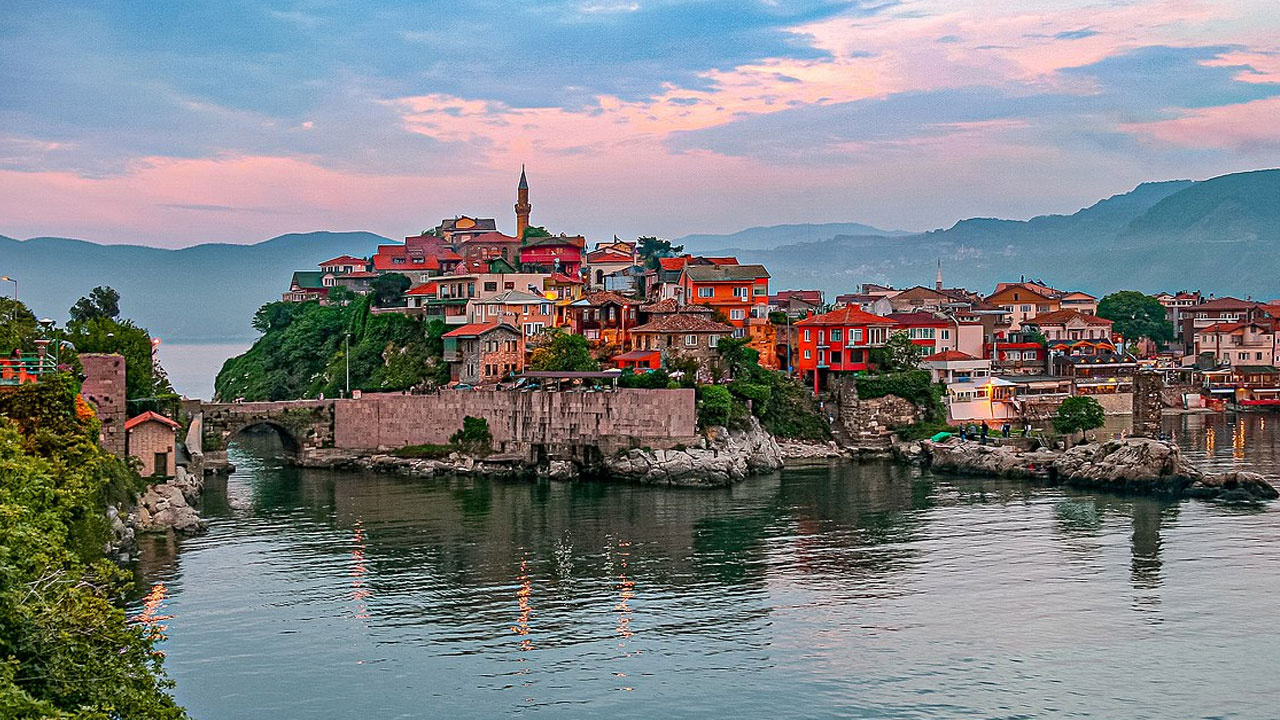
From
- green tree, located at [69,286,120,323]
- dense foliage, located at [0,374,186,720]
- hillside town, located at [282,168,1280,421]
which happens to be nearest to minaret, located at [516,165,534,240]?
hillside town, located at [282,168,1280,421]

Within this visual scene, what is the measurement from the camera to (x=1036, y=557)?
35.0 m

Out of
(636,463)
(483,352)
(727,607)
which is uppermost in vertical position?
(483,352)

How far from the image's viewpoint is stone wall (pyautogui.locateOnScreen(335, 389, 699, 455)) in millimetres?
53062

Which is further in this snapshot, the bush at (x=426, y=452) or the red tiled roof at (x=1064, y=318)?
the red tiled roof at (x=1064, y=318)

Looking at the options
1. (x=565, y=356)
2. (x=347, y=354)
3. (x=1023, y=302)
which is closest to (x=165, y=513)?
(x=565, y=356)

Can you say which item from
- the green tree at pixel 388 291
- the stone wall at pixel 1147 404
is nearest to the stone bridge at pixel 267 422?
the green tree at pixel 388 291

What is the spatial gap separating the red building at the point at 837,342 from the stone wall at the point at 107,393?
33911 mm

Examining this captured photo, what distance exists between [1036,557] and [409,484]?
25848 mm

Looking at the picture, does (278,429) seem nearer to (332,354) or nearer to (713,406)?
(332,354)

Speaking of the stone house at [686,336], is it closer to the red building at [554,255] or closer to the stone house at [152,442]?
the red building at [554,255]

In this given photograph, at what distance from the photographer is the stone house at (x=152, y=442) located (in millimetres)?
42531

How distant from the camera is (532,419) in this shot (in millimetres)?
55438

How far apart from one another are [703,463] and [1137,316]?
65.3 meters

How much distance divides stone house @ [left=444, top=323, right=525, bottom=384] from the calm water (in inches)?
568
